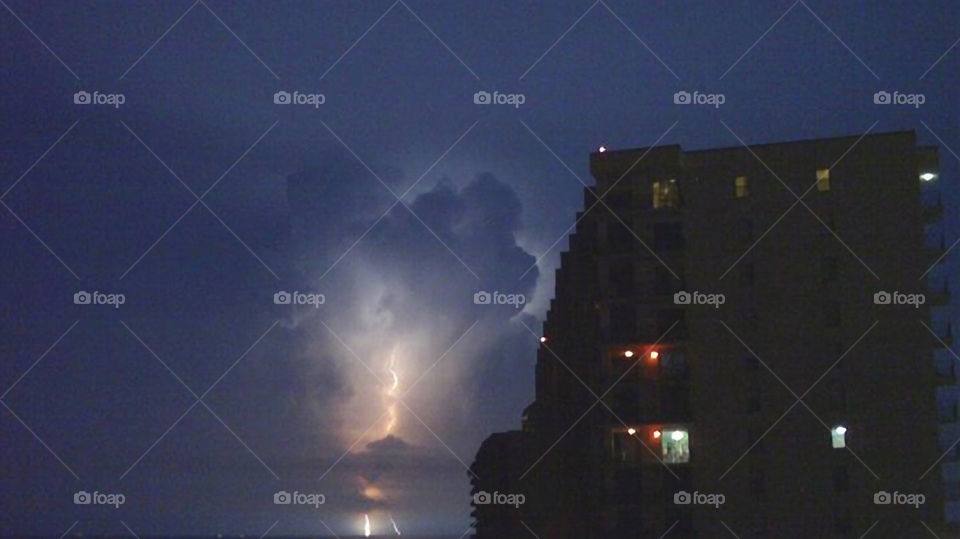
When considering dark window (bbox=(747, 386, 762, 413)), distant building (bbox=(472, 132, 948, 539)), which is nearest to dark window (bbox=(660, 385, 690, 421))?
distant building (bbox=(472, 132, 948, 539))

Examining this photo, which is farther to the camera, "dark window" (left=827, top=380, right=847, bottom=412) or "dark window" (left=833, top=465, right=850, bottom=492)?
"dark window" (left=827, top=380, right=847, bottom=412)

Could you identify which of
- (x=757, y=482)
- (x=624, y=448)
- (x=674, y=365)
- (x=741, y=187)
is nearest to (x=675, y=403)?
(x=674, y=365)

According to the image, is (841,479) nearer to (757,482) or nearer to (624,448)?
(757,482)

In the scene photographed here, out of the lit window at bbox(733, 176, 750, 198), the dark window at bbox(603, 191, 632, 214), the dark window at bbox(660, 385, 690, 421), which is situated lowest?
the dark window at bbox(660, 385, 690, 421)

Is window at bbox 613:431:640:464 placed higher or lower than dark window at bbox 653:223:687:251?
lower

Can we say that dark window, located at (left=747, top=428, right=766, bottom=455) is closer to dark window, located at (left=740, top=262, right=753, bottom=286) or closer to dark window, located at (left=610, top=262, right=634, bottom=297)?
dark window, located at (left=740, top=262, right=753, bottom=286)

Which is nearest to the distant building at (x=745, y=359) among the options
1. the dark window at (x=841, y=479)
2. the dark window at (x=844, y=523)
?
the dark window at (x=841, y=479)
